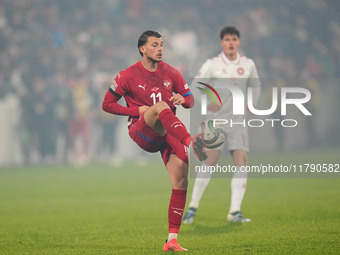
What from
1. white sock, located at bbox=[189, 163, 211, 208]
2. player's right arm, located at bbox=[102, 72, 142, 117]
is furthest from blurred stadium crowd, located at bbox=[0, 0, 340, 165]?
player's right arm, located at bbox=[102, 72, 142, 117]

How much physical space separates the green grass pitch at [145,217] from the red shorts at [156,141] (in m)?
0.83

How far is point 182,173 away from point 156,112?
587 mm

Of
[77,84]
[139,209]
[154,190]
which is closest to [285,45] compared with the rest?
[77,84]

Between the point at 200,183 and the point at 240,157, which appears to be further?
the point at 200,183

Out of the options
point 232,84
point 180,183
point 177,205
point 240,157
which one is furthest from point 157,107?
point 232,84

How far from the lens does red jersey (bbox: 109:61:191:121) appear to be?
6102 millimetres

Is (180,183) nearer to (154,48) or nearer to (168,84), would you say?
(168,84)

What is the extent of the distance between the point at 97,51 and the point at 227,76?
47.1ft

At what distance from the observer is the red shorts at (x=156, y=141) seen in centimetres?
589

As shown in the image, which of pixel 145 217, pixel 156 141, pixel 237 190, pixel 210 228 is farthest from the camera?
pixel 145 217

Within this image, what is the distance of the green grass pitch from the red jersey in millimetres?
1313

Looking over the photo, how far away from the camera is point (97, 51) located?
2250 centimetres

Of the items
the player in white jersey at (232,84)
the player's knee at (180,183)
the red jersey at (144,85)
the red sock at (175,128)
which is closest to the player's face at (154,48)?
the red jersey at (144,85)

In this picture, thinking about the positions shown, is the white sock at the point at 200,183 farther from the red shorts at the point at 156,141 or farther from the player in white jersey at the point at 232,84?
the red shorts at the point at 156,141
